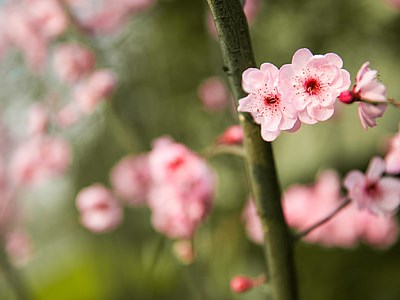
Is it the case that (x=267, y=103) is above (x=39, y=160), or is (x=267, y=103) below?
above

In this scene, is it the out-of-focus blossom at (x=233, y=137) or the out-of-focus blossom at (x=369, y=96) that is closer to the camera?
the out-of-focus blossom at (x=369, y=96)

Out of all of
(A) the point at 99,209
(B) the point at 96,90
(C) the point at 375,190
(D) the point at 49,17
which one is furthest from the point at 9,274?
(C) the point at 375,190

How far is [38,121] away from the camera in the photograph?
3.65 ft

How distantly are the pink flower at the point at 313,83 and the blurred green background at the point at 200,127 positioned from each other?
60cm

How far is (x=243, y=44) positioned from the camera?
524 millimetres

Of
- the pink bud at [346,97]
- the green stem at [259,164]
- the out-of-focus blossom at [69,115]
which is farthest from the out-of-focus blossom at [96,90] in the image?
the pink bud at [346,97]

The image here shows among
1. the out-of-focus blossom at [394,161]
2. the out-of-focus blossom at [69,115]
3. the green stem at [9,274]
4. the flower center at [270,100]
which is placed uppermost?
the flower center at [270,100]

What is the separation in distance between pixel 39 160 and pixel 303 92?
84 centimetres

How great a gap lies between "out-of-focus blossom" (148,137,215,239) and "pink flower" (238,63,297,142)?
0.32 metres

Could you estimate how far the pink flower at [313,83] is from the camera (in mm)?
488

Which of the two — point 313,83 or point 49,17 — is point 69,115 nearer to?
point 49,17

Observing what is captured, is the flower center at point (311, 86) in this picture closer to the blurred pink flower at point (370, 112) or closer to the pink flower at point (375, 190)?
the blurred pink flower at point (370, 112)

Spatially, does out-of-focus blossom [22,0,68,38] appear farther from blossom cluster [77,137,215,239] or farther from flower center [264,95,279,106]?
flower center [264,95,279,106]

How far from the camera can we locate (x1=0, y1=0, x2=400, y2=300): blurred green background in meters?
1.38
